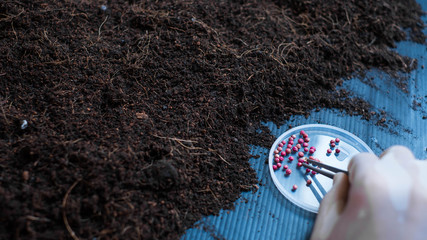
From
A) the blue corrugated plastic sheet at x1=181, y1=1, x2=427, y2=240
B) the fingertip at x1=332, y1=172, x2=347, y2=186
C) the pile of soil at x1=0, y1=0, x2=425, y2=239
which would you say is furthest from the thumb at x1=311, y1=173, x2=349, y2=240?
the pile of soil at x1=0, y1=0, x2=425, y2=239

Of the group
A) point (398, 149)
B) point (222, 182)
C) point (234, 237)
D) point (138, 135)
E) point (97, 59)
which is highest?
point (398, 149)

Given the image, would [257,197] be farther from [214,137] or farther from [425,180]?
[425,180]

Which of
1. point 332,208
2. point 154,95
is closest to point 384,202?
point 332,208

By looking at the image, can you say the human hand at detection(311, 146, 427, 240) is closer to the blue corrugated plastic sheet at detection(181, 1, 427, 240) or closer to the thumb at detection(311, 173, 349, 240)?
the thumb at detection(311, 173, 349, 240)

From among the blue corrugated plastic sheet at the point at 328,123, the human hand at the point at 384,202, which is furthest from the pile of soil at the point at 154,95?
the human hand at the point at 384,202

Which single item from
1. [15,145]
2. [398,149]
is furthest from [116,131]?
[398,149]

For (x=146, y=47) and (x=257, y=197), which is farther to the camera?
(x=146, y=47)

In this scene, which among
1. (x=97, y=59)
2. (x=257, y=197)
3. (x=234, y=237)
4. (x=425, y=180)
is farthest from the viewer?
(x=97, y=59)
